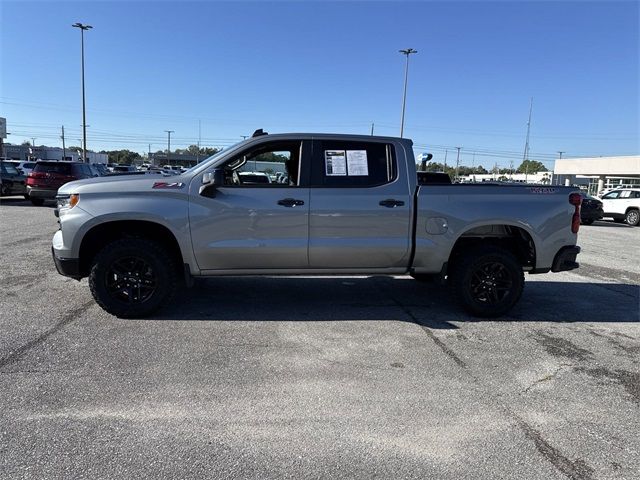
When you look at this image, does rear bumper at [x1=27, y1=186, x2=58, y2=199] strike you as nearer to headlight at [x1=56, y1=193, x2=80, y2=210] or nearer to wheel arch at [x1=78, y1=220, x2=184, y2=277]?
headlight at [x1=56, y1=193, x2=80, y2=210]

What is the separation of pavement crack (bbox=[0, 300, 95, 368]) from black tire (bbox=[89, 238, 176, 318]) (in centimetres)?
40

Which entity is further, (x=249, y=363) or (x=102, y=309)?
(x=102, y=309)

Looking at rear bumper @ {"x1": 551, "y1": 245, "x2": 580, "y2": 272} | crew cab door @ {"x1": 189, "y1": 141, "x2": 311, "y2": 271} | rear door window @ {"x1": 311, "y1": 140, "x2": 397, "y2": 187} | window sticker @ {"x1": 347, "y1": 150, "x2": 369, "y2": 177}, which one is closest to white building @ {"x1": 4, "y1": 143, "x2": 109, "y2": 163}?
crew cab door @ {"x1": 189, "y1": 141, "x2": 311, "y2": 271}

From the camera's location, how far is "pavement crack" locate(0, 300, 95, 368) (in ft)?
13.5

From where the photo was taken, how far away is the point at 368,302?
623 centimetres

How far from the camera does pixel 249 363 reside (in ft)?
13.7

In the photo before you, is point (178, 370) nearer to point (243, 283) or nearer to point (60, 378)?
point (60, 378)

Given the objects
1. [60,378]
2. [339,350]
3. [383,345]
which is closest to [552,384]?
[383,345]

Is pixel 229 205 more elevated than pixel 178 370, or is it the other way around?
pixel 229 205

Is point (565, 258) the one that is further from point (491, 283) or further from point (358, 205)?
point (358, 205)

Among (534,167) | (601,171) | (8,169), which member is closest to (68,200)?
(8,169)

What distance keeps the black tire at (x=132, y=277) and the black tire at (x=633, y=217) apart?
76.3 feet

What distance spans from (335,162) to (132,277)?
2572mm

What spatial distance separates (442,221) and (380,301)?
145cm
